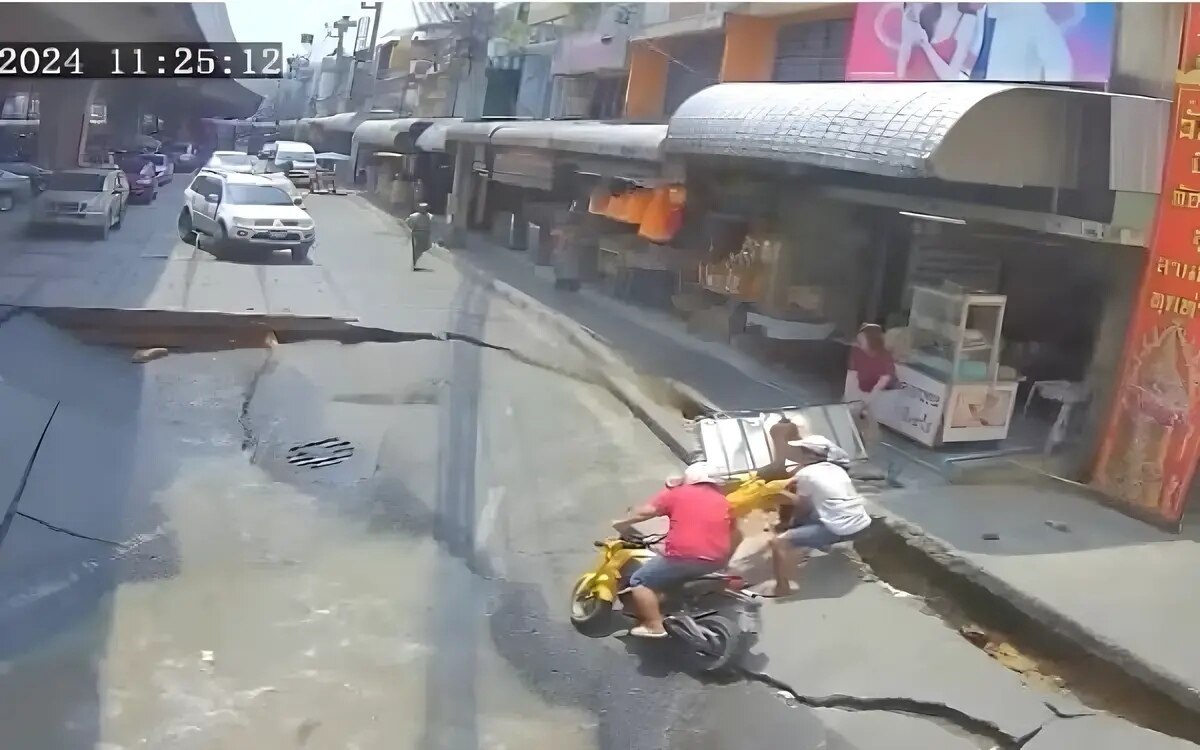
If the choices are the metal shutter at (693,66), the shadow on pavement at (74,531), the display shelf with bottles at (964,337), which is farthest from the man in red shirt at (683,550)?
the metal shutter at (693,66)

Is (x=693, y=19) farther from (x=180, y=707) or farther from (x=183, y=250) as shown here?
(x=180, y=707)

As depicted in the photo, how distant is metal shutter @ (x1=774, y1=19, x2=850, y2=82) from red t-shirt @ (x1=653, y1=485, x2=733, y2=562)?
15.1 feet

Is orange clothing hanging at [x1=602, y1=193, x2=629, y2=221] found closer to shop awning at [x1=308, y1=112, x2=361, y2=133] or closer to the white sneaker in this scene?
shop awning at [x1=308, y1=112, x2=361, y2=133]

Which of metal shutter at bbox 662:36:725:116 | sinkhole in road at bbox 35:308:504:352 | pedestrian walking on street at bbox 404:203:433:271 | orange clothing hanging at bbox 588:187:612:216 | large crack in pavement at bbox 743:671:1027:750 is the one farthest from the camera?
orange clothing hanging at bbox 588:187:612:216

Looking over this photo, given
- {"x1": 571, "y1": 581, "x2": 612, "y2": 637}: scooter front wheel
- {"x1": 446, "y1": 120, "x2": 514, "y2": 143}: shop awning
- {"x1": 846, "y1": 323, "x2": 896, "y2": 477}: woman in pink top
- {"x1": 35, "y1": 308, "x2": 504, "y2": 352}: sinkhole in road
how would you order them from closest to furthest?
{"x1": 571, "y1": 581, "x2": 612, "y2": 637}: scooter front wheel < {"x1": 846, "y1": 323, "x2": 896, "y2": 477}: woman in pink top < {"x1": 35, "y1": 308, "x2": 504, "y2": 352}: sinkhole in road < {"x1": 446, "y1": 120, "x2": 514, "y2": 143}: shop awning

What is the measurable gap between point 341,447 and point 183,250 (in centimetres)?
164

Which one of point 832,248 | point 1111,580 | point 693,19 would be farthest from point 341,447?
point 693,19

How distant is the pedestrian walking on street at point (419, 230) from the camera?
23.3 ft

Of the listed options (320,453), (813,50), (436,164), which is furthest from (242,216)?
(813,50)

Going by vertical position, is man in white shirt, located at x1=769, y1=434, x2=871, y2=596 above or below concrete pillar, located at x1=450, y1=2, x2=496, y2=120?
below

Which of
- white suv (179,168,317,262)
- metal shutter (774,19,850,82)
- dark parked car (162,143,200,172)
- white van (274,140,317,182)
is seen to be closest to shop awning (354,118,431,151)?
white van (274,140,317,182)

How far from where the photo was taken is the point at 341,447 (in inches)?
231

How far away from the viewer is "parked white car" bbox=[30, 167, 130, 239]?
5.91 m

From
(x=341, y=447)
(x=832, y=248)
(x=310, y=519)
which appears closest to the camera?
(x=310, y=519)
